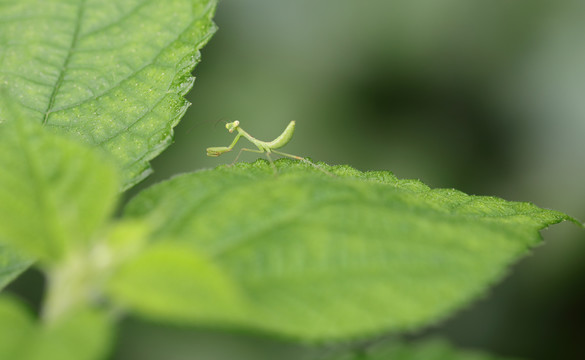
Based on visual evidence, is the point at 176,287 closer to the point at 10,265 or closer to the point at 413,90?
the point at 10,265

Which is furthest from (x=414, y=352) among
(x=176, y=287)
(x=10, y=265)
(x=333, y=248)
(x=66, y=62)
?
(x=66, y=62)

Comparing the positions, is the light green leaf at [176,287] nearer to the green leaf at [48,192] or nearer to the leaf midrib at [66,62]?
the green leaf at [48,192]

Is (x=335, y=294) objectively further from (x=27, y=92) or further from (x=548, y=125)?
(x=548, y=125)

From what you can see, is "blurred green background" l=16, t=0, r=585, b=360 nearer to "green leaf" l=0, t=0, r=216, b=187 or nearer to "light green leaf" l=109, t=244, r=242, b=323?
"green leaf" l=0, t=0, r=216, b=187

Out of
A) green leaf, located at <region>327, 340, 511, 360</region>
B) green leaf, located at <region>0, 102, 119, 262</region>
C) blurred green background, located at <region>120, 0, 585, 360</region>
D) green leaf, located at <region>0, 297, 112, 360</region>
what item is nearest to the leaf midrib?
green leaf, located at <region>0, 102, 119, 262</region>

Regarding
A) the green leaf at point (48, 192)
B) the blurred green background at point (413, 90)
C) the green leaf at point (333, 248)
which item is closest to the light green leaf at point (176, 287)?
the green leaf at point (333, 248)

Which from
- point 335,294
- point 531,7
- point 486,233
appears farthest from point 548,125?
point 335,294

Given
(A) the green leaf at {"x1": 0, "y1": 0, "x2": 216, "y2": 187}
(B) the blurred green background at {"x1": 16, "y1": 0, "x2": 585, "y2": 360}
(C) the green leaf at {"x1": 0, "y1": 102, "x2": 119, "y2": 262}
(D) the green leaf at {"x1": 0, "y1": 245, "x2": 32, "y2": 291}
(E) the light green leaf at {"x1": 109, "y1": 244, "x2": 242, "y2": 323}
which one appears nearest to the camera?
(E) the light green leaf at {"x1": 109, "y1": 244, "x2": 242, "y2": 323}
